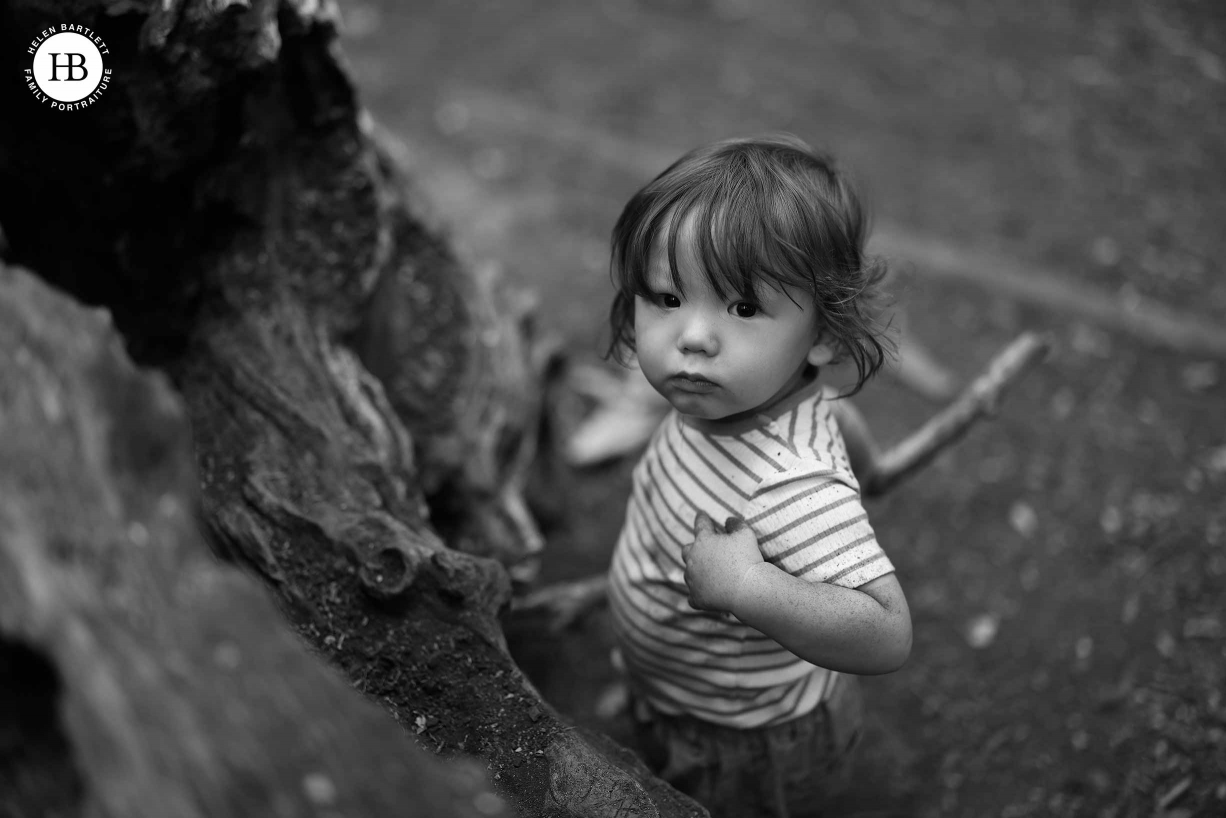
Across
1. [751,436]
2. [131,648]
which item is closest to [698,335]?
[751,436]

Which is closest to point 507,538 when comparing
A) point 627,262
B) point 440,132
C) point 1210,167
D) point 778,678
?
point 778,678

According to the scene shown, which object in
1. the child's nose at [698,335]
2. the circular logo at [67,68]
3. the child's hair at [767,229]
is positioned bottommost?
the child's nose at [698,335]

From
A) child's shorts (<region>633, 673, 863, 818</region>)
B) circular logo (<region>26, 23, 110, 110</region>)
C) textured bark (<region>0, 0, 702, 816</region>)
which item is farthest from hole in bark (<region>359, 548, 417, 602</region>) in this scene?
circular logo (<region>26, 23, 110, 110</region>)

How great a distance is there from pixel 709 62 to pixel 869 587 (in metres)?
4.94

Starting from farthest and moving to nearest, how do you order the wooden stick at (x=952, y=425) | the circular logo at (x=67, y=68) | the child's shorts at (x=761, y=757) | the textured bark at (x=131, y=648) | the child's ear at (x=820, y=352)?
the wooden stick at (x=952, y=425) → the child's shorts at (x=761, y=757) → the circular logo at (x=67, y=68) → the child's ear at (x=820, y=352) → the textured bark at (x=131, y=648)

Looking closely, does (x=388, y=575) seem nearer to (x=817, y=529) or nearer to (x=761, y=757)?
(x=817, y=529)

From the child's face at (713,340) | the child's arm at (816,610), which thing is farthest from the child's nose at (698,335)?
the child's arm at (816,610)

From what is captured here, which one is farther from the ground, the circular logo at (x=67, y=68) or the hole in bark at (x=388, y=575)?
the circular logo at (x=67, y=68)

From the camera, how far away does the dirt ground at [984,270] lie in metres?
2.79

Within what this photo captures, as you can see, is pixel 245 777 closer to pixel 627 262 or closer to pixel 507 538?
pixel 627 262

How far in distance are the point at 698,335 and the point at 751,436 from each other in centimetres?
25

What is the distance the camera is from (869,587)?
171 centimetres

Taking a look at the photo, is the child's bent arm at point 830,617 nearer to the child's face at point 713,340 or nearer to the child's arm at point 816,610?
the child's arm at point 816,610

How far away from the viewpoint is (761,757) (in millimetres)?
2207
